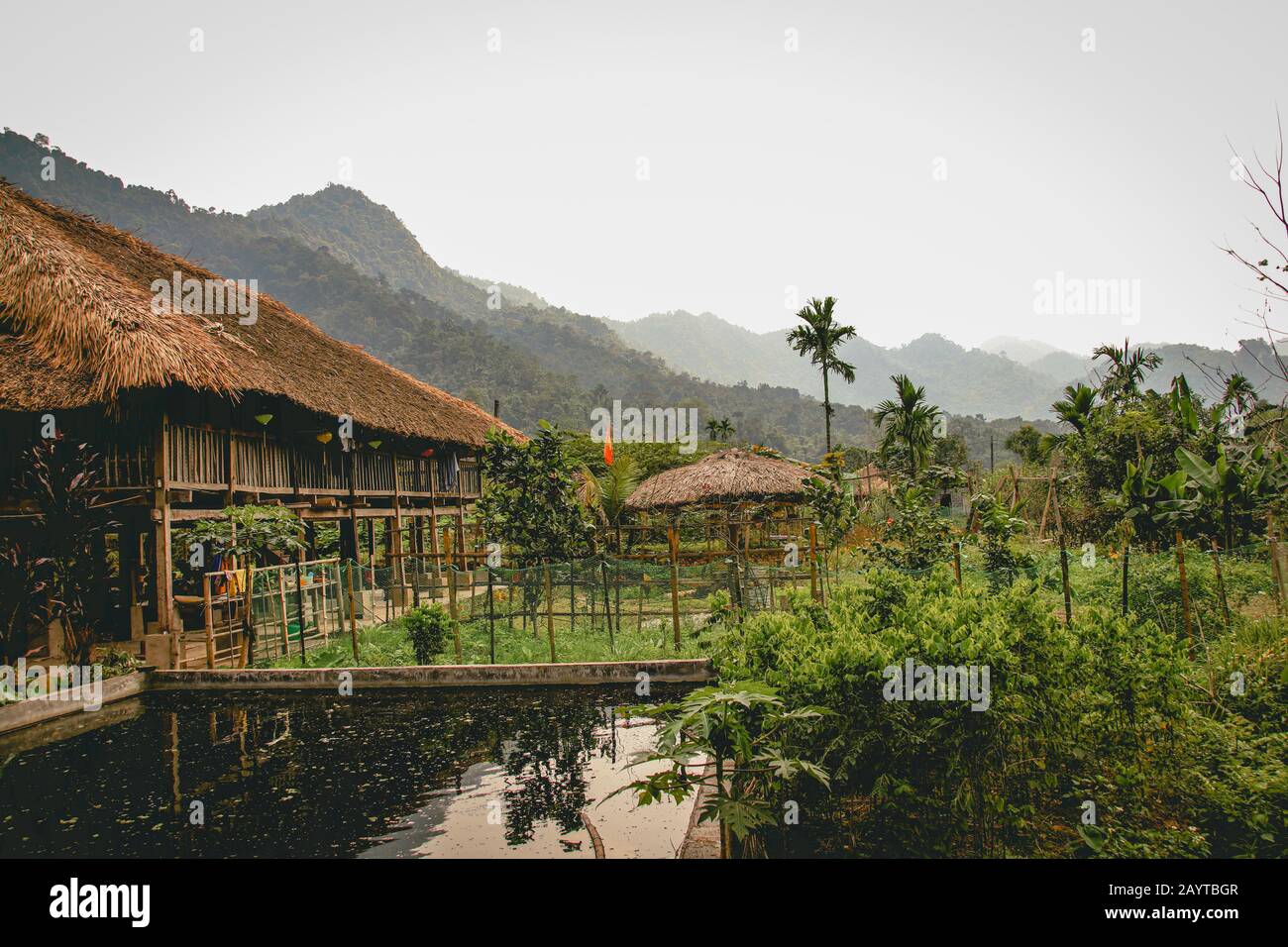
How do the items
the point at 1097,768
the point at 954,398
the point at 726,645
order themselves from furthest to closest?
the point at 954,398, the point at 726,645, the point at 1097,768

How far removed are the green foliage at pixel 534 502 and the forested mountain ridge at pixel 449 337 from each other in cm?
5343

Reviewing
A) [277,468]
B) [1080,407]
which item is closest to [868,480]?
[1080,407]

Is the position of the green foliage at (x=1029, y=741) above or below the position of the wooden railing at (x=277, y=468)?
below

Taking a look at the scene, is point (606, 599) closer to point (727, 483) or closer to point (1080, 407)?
point (727, 483)

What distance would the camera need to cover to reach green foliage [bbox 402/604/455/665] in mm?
Answer: 10055

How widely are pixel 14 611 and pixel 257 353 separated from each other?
240 inches

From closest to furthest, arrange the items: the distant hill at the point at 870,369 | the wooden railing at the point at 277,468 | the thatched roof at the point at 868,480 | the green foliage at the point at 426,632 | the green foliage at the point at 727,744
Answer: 1. the green foliage at the point at 727,744
2. the green foliage at the point at 426,632
3. the wooden railing at the point at 277,468
4. the thatched roof at the point at 868,480
5. the distant hill at the point at 870,369

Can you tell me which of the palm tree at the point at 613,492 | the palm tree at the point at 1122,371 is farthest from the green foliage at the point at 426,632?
the palm tree at the point at 1122,371

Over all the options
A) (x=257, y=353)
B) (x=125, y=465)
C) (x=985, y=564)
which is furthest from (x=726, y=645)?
(x=257, y=353)

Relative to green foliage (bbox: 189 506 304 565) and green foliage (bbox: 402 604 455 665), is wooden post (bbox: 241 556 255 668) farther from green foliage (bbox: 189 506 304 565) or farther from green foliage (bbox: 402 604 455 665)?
green foliage (bbox: 402 604 455 665)

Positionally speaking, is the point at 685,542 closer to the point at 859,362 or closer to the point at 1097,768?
the point at 1097,768

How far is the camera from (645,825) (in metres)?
5.38

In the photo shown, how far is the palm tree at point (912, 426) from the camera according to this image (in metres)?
19.7

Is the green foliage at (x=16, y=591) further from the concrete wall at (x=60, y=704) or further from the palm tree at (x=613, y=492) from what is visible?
the palm tree at (x=613, y=492)
